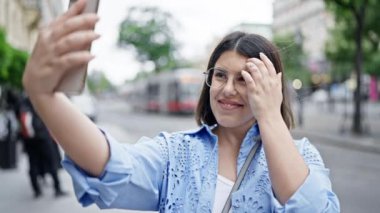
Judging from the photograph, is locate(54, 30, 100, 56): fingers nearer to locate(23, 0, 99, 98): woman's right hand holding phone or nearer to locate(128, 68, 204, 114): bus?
locate(23, 0, 99, 98): woman's right hand holding phone

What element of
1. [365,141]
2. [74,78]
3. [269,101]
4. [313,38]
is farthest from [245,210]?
[313,38]

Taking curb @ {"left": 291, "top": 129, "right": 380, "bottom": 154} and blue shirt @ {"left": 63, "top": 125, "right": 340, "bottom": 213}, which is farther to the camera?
curb @ {"left": 291, "top": 129, "right": 380, "bottom": 154}

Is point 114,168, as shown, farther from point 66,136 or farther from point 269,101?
point 269,101

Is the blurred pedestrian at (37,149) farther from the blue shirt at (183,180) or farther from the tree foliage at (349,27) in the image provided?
the tree foliage at (349,27)

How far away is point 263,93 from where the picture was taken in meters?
1.46

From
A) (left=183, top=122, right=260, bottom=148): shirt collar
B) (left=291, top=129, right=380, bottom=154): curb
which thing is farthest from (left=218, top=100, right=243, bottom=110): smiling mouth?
(left=291, top=129, right=380, bottom=154): curb

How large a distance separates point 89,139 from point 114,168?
4.6 inches

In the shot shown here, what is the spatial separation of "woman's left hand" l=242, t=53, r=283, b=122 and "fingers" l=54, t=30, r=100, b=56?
494 mm

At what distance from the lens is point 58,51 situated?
111 cm

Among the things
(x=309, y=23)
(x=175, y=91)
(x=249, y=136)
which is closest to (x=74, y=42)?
(x=249, y=136)

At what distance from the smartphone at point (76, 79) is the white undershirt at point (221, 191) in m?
0.64

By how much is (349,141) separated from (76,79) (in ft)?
52.1

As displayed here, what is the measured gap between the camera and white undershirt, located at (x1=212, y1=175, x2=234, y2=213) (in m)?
1.63

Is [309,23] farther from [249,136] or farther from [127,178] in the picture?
[127,178]
